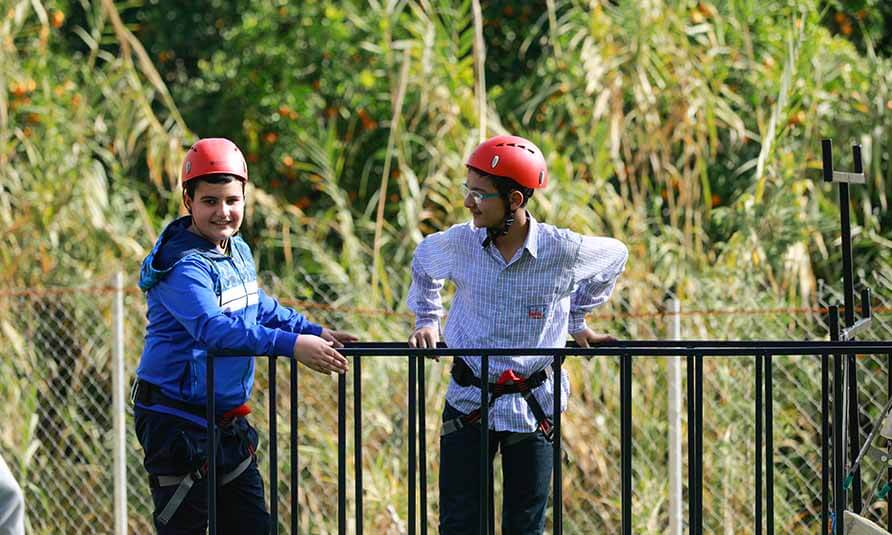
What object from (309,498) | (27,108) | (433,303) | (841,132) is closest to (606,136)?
(841,132)

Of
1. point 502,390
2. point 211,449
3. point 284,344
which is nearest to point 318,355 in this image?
point 284,344

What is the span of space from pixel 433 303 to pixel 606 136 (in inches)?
140

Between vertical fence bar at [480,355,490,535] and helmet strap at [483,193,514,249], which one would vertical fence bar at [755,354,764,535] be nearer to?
vertical fence bar at [480,355,490,535]

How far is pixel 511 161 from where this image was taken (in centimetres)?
435

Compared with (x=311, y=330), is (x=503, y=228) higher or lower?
higher

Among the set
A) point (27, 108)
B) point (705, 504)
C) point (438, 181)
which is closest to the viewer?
point (705, 504)

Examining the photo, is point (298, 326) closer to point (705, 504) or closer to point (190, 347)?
point (190, 347)

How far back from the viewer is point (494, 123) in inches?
316

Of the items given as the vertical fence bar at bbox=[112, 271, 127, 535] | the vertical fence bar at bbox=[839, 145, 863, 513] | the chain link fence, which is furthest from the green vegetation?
the vertical fence bar at bbox=[839, 145, 863, 513]

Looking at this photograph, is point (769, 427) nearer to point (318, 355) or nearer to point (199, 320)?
point (318, 355)

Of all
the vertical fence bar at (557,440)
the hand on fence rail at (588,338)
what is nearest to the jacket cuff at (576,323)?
the hand on fence rail at (588,338)

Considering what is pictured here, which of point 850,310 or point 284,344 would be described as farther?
point 850,310

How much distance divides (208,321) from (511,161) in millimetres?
1121

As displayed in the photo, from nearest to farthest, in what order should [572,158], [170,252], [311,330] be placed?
[170,252]
[311,330]
[572,158]
